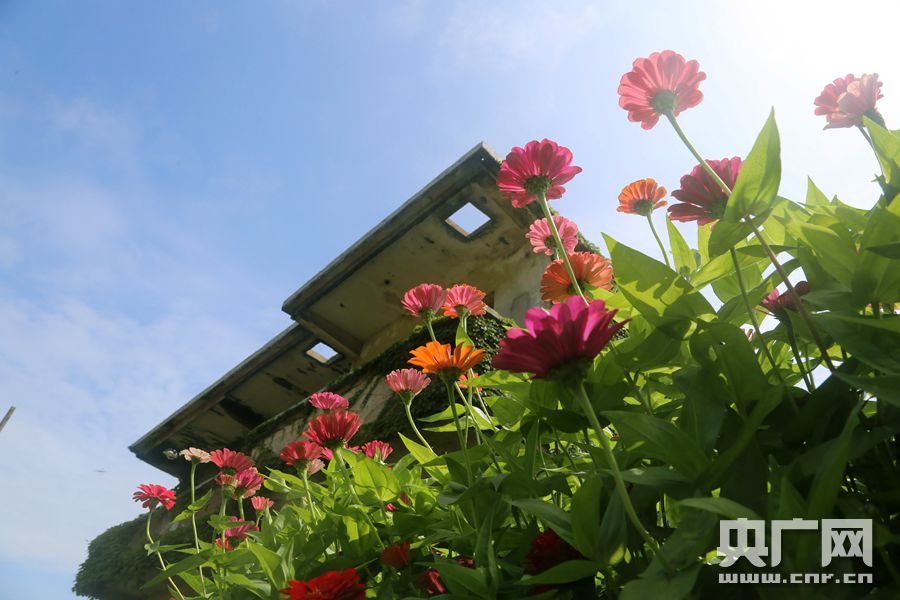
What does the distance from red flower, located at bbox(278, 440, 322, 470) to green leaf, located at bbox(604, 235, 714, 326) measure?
1136mm

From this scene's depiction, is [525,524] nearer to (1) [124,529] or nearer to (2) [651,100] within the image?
(2) [651,100]

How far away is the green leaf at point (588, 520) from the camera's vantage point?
0.78m

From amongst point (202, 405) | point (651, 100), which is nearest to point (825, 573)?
point (651, 100)

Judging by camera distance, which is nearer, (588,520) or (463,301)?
(588,520)

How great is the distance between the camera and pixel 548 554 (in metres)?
0.90

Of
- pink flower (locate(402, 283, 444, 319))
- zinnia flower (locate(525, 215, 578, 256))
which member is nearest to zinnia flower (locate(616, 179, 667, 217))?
zinnia flower (locate(525, 215, 578, 256))

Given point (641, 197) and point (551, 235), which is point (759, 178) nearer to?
point (641, 197)

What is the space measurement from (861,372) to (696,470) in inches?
12.4

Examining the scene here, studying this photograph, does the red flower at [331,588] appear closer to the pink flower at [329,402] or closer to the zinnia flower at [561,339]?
the zinnia flower at [561,339]

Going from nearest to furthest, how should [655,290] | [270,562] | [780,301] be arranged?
[655,290], [780,301], [270,562]

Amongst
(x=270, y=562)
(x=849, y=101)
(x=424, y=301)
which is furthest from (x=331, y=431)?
(x=849, y=101)

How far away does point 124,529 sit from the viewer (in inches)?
233

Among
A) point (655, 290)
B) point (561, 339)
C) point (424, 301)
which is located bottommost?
point (561, 339)

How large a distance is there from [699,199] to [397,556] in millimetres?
914
